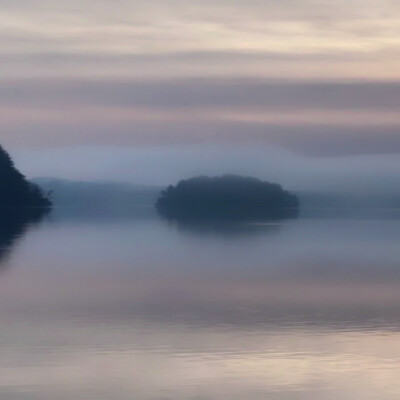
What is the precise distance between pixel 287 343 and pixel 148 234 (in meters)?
20.0

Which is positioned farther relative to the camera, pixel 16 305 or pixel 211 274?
pixel 211 274

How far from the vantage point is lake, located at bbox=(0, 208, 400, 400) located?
779 centimetres

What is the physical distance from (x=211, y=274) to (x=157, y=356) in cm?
730

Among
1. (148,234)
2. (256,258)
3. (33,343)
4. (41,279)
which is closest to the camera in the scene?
(33,343)

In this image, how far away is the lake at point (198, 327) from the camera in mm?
7793

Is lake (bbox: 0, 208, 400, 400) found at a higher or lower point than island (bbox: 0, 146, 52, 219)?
lower

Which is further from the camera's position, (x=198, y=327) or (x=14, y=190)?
(x=14, y=190)

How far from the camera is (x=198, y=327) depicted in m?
10.4

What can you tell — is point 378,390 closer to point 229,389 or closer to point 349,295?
point 229,389

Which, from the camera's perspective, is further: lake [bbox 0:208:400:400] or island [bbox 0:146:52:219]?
island [bbox 0:146:52:219]

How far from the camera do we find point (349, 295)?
1321 centimetres

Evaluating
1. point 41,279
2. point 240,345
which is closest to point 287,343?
point 240,345

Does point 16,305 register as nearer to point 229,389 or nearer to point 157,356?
point 157,356

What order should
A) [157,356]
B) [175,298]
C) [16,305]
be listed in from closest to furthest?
[157,356], [16,305], [175,298]
